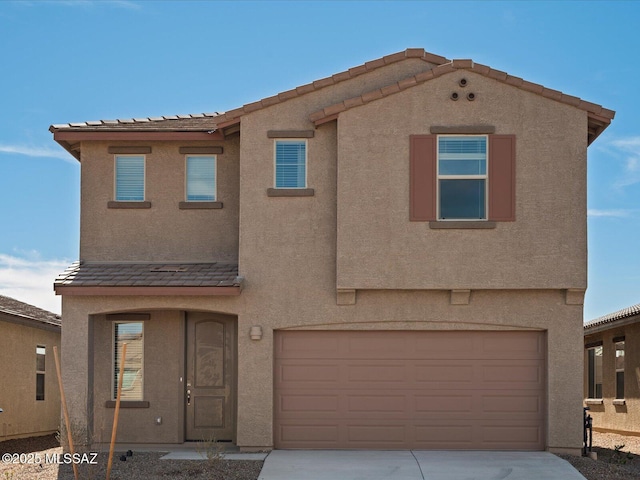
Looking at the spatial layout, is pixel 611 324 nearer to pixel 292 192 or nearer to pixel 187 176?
pixel 292 192

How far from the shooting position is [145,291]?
47.3ft

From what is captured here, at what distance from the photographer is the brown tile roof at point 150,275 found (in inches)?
569

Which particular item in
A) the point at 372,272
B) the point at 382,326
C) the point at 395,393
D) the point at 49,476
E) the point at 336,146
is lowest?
the point at 49,476

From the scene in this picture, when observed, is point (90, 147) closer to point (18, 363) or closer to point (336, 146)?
point (336, 146)

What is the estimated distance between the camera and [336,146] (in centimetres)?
1488

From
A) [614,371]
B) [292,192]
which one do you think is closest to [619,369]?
[614,371]

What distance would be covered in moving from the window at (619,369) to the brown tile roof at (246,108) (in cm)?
950

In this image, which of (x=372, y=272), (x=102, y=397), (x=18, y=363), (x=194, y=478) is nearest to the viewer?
(x=194, y=478)

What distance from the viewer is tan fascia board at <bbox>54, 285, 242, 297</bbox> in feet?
46.9

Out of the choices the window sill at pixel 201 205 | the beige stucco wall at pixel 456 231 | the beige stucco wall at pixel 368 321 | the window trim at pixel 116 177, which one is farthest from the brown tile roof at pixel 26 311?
the beige stucco wall at pixel 456 231

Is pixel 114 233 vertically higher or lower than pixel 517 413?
higher

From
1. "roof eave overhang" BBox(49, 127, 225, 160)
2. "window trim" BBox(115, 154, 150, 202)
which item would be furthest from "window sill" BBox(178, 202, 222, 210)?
"roof eave overhang" BBox(49, 127, 225, 160)

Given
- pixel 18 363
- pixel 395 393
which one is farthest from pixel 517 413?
pixel 18 363

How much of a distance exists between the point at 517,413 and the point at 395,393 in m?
2.15
